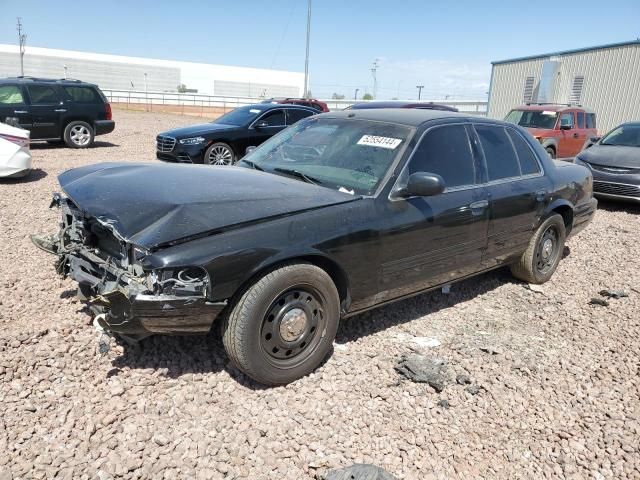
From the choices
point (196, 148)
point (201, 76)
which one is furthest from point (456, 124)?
point (201, 76)

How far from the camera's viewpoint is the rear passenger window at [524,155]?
4.84 meters

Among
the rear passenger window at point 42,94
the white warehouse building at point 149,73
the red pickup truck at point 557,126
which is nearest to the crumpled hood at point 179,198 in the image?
the rear passenger window at point 42,94

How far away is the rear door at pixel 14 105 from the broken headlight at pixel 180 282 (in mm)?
11816

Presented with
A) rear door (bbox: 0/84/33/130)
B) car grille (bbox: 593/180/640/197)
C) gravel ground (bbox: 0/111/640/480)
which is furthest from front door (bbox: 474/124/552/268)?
rear door (bbox: 0/84/33/130)

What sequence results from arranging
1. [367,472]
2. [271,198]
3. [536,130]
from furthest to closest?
[536,130], [271,198], [367,472]

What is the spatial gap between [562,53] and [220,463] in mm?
26263

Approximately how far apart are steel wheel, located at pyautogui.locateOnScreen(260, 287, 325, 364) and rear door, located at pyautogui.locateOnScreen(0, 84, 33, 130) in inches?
469

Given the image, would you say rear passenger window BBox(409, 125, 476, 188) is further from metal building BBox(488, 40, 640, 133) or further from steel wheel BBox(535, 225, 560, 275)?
metal building BBox(488, 40, 640, 133)

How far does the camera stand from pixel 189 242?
109 inches

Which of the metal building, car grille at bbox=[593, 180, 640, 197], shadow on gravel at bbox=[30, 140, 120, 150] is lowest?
shadow on gravel at bbox=[30, 140, 120, 150]

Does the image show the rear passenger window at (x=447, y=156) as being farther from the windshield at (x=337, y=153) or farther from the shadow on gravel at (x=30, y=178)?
the shadow on gravel at (x=30, y=178)

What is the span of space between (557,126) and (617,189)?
17.4ft

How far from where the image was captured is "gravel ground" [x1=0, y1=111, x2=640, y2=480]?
2.66 m

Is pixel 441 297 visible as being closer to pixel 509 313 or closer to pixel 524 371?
pixel 509 313
